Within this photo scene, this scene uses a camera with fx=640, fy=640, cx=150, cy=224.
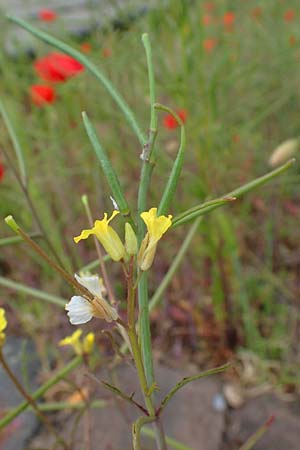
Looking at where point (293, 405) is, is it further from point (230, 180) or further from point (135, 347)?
point (135, 347)

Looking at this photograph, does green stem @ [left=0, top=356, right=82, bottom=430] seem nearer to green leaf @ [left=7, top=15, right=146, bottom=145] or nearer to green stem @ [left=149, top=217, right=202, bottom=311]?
green stem @ [left=149, top=217, right=202, bottom=311]

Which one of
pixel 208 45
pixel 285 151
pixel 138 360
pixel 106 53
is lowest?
pixel 285 151

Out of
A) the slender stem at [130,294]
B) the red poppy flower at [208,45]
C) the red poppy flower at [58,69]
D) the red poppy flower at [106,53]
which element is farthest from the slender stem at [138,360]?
the red poppy flower at [208,45]

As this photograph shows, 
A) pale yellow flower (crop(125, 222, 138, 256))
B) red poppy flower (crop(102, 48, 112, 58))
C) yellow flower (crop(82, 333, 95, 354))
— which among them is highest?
red poppy flower (crop(102, 48, 112, 58))

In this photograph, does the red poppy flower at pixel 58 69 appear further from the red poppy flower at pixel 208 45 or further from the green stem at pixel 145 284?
the green stem at pixel 145 284

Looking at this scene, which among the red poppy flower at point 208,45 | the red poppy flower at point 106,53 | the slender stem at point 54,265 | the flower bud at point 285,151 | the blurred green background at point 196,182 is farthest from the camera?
the red poppy flower at point 208,45

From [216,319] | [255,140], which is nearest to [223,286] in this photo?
[216,319]

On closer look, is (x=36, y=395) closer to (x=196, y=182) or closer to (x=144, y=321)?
(x=144, y=321)

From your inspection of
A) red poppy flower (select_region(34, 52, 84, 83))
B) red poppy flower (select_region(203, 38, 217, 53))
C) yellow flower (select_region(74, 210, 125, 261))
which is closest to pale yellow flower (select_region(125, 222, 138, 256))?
yellow flower (select_region(74, 210, 125, 261))

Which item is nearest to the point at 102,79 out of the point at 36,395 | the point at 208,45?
the point at 36,395
